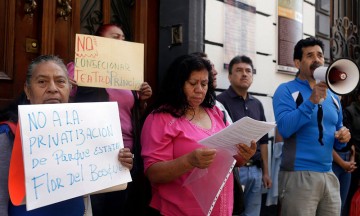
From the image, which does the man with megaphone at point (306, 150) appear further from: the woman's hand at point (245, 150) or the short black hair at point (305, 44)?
the woman's hand at point (245, 150)

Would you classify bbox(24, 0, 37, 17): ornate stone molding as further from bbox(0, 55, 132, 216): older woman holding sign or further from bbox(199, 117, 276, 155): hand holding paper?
bbox(199, 117, 276, 155): hand holding paper

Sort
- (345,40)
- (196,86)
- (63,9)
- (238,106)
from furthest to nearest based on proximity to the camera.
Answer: (345,40) → (238,106) → (63,9) → (196,86)

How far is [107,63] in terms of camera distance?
8.48 feet

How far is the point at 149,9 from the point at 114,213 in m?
1.96

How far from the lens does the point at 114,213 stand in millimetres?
2672

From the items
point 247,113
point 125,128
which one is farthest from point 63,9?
point 247,113

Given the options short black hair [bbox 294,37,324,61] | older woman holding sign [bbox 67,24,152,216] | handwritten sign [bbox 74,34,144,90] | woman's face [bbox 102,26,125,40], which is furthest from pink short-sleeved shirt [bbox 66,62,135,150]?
short black hair [bbox 294,37,324,61]

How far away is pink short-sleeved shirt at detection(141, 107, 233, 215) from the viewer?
2230 mm

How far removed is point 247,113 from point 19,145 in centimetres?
258

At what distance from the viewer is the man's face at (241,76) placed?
3924mm

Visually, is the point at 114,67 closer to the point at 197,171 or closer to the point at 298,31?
the point at 197,171

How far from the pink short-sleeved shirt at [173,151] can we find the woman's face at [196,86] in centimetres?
13

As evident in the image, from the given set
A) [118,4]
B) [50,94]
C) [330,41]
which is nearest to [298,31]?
[330,41]

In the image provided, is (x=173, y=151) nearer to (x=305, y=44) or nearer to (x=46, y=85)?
(x=46, y=85)
